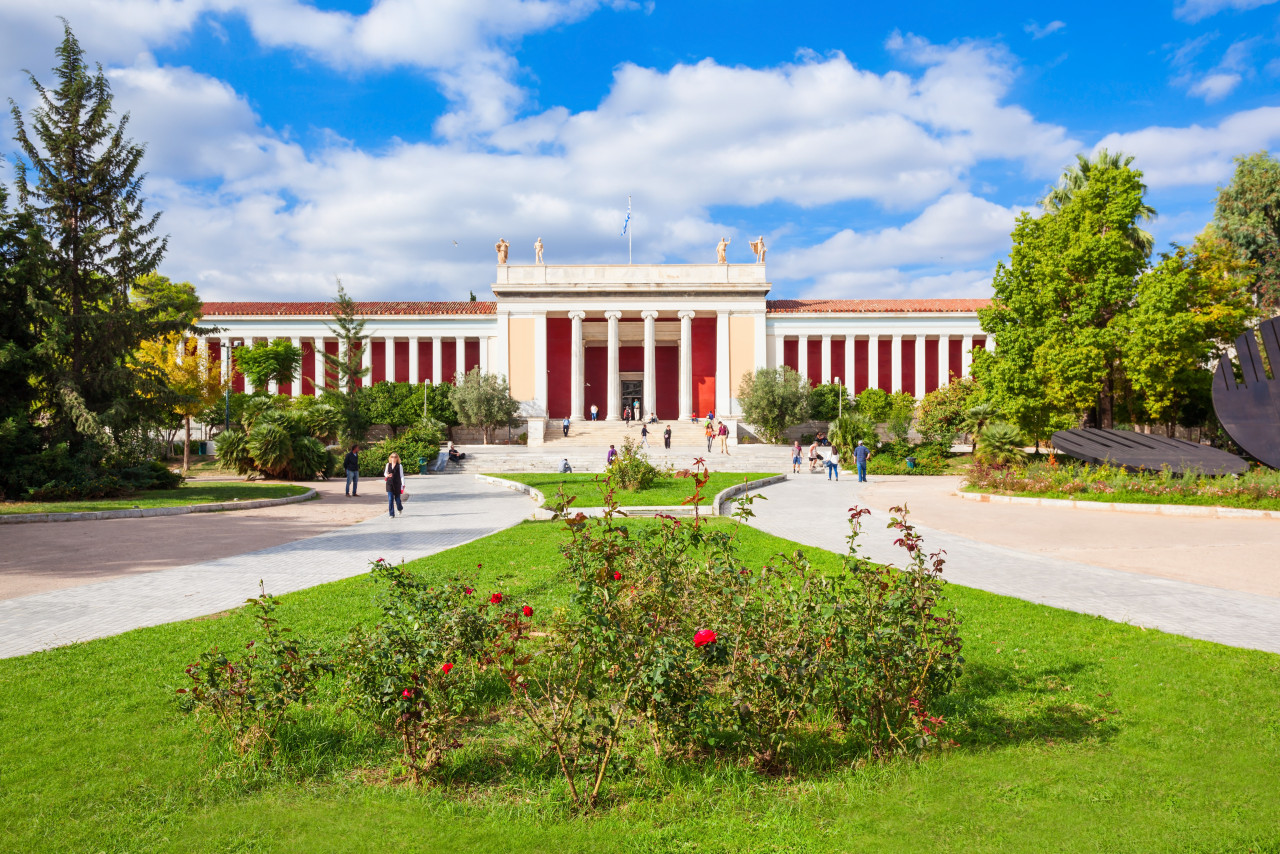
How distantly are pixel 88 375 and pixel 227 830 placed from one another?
19.8 meters

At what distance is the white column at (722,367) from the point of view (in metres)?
49.4

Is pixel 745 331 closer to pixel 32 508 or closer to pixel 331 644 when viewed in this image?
pixel 32 508

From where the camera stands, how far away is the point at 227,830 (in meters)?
3.06

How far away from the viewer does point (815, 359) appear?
52.7m

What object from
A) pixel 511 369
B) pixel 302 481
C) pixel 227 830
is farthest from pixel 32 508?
pixel 511 369

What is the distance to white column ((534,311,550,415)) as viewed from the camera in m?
49.3

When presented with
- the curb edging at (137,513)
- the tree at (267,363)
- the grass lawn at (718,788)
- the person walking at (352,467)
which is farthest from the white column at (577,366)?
the grass lawn at (718,788)

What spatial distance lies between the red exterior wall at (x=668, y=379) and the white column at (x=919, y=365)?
55.3 feet

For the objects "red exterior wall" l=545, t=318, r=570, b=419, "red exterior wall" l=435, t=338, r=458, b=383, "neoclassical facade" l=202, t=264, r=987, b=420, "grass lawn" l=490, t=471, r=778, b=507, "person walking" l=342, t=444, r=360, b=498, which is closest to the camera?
"grass lawn" l=490, t=471, r=778, b=507

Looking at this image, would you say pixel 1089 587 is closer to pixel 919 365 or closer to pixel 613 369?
pixel 613 369

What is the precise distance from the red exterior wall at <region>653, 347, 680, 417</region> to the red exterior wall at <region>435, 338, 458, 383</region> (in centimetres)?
1470

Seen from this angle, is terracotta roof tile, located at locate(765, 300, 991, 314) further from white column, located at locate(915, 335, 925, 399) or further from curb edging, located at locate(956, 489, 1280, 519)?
curb edging, located at locate(956, 489, 1280, 519)

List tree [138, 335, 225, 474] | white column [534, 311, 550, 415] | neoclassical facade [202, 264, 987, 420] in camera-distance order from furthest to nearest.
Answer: white column [534, 311, 550, 415] → neoclassical facade [202, 264, 987, 420] → tree [138, 335, 225, 474]

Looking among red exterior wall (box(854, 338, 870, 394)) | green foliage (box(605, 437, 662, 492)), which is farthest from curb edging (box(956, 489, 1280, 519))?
→ red exterior wall (box(854, 338, 870, 394))
